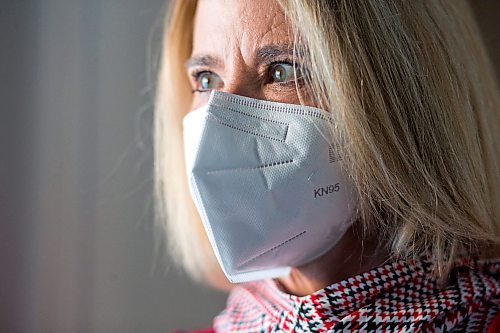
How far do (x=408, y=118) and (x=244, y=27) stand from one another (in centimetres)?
28

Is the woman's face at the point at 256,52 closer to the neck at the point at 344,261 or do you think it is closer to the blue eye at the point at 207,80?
the blue eye at the point at 207,80

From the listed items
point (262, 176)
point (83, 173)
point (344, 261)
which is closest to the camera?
point (262, 176)

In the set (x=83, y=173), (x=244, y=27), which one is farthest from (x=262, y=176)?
(x=83, y=173)

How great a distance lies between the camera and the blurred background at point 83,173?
4.13 ft

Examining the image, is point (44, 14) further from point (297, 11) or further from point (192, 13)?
point (297, 11)

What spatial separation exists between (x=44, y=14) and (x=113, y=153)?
31cm

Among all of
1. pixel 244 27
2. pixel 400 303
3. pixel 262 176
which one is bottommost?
pixel 400 303

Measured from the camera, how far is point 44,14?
130 centimetres

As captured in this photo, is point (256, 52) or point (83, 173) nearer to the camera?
point (256, 52)

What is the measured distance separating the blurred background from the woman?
403 millimetres

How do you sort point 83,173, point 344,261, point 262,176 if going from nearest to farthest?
point 262,176
point 344,261
point 83,173

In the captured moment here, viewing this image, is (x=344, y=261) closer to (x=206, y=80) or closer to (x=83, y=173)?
(x=206, y=80)

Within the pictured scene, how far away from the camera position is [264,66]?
100cm

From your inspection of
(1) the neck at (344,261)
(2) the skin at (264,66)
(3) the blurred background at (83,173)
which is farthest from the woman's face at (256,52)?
(3) the blurred background at (83,173)
